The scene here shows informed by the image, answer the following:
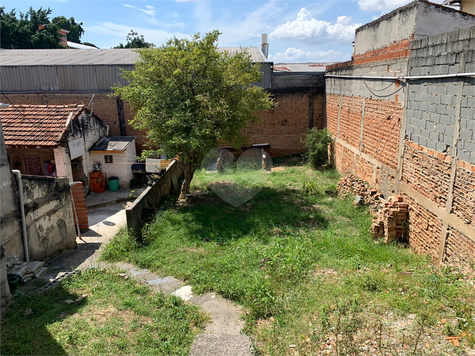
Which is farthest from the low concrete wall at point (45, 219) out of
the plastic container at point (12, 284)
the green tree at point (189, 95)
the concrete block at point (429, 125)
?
the concrete block at point (429, 125)

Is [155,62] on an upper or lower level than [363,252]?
upper

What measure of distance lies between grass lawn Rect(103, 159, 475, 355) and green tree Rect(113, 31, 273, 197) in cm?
239

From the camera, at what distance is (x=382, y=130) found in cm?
951

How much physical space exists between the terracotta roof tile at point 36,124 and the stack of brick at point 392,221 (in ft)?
36.8

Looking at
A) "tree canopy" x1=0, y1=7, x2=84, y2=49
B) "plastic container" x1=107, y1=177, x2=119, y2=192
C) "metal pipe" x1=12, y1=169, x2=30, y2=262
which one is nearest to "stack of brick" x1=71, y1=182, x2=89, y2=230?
"metal pipe" x1=12, y1=169, x2=30, y2=262

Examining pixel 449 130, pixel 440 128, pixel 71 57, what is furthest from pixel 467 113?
pixel 71 57

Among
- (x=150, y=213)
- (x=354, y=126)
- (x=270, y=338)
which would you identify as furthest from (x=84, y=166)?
(x=270, y=338)

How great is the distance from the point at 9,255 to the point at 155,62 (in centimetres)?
652

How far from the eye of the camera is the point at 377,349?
13.6ft

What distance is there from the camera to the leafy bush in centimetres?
1485

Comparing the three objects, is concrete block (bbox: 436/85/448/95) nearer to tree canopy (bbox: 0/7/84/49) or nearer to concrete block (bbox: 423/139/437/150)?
concrete block (bbox: 423/139/437/150)

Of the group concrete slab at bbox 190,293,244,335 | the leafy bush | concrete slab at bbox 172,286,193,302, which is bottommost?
concrete slab at bbox 190,293,244,335

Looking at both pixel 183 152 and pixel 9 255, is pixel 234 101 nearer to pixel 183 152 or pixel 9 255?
pixel 183 152

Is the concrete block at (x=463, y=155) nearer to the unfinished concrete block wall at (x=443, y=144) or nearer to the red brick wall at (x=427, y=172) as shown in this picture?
the unfinished concrete block wall at (x=443, y=144)
